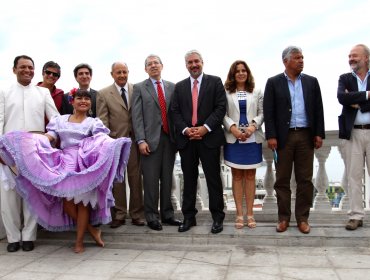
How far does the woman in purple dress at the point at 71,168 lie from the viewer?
3668 millimetres

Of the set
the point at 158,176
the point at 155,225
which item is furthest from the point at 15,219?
the point at 158,176

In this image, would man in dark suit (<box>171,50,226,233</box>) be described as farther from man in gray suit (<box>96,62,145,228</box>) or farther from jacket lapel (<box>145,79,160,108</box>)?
man in gray suit (<box>96,62,145,228</box>)

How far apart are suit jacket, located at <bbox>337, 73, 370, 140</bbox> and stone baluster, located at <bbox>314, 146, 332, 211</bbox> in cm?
76

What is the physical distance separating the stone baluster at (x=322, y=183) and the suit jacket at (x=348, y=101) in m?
0.76

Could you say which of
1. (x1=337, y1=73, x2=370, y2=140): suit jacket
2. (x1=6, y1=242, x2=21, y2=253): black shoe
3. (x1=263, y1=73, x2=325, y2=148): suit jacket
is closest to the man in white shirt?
(x1=6, y1=242, x2=21, y2=253): black shoe

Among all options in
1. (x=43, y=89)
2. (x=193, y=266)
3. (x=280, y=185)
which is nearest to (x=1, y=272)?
(x=193, y=266)

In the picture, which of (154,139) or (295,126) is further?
(154,139)

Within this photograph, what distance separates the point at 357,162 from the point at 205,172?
1.63 meters

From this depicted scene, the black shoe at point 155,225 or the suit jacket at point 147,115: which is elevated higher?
the suit jacket at point 147,115

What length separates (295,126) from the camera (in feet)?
13.3

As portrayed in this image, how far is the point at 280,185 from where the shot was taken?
4.14 meters

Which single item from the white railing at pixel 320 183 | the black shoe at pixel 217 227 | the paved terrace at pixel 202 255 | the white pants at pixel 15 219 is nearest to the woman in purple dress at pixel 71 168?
the white pants at pixel 15 219

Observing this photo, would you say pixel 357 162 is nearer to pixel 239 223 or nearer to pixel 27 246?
pixel 239 223

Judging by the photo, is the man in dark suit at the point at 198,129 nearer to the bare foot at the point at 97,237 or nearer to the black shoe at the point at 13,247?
the bare foot at the point at 97,237
